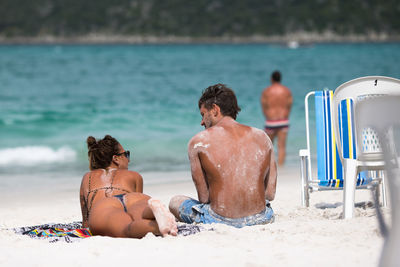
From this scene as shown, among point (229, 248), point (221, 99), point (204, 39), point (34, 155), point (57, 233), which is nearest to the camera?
point (229, 248)

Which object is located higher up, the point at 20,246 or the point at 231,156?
the point at 231,156

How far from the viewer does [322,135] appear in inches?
203

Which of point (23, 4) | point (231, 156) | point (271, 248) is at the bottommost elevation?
point (271, 248)

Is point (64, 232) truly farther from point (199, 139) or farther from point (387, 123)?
point (387, 123)

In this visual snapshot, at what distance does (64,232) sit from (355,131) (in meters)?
2.03

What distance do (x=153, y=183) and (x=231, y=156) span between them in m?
3.64

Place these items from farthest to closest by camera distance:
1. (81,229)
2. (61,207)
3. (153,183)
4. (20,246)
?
(153,183)
(61,207)
(81,229)
(20,246)

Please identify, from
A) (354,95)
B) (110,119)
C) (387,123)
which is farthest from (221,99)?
(110,119)

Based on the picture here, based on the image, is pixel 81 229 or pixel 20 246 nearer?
pixel 20 246

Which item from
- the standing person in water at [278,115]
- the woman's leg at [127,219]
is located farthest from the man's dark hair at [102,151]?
the standing person in water at [278,115]

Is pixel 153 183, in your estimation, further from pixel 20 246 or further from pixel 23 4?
pixel 23 4

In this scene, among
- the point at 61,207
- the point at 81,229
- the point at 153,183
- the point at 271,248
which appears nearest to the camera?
the point at 271,248

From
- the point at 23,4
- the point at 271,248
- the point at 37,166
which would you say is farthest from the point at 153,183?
the point at 23,4

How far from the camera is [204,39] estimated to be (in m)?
132
